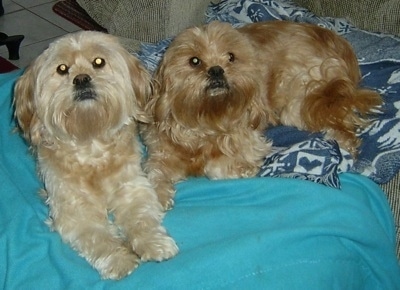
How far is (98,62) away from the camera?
2.13 meters

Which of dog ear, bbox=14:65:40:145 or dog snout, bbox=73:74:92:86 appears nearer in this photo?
dog snout, bbox=73:74:92:86

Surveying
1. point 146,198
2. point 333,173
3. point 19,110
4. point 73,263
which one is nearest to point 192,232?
point 146,198

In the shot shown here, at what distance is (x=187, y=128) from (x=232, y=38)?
1.18 ft

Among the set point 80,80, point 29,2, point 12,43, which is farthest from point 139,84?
point 29,2

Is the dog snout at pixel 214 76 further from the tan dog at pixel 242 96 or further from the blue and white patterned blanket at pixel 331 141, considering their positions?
the blue and white patterned blanket at pixel 331 141

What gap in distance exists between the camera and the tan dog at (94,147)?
205 centimetres

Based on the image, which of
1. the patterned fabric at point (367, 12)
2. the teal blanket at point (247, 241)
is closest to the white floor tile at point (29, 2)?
the patterned fabric at point (367, 12)

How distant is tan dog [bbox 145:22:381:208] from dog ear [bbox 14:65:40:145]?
0.42 m

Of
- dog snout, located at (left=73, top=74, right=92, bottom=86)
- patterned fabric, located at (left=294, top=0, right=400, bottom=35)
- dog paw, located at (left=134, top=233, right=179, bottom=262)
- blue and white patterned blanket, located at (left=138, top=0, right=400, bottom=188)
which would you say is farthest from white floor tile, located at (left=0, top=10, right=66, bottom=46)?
dog paw, located at (left=134, top=233, right=179, bottom=262)

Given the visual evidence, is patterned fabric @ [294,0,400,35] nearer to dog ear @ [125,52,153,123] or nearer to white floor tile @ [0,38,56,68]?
Answer: dog ear @ [125,52,153,123]

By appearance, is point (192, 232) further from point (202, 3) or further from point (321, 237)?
point (202, 3)

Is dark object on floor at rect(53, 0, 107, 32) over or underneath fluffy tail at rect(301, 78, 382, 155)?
underneath

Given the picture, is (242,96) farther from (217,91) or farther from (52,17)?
(52,17)

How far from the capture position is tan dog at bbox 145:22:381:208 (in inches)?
91.4
